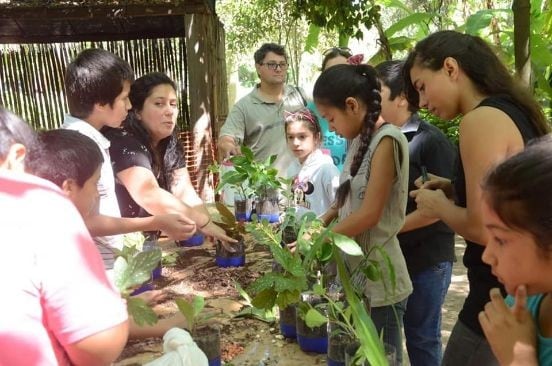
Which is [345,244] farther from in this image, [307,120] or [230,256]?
[307,120]

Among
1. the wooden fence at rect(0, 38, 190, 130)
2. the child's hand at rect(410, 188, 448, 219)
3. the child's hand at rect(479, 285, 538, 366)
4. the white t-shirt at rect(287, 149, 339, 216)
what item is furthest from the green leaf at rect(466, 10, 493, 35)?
the child's hand at rect(479, 285, 538, 366)

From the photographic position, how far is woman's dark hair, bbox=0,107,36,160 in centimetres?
95

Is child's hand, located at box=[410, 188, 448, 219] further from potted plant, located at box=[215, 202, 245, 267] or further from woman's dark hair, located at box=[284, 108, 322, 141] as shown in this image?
woman's dark hair, located at box=[284, 108, 322, 141]

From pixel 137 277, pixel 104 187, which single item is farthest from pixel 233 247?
pixel 137 277

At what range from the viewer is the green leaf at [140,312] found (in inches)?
42.1

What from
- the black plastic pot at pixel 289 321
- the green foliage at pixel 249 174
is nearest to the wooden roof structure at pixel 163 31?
the green foliage at pixel 249 174

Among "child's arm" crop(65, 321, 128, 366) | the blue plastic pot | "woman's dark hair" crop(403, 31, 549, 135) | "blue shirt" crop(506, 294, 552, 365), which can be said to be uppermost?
"woman's dark hair" crop(403, 31, 549, 135)

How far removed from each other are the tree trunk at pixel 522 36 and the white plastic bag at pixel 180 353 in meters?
2.69

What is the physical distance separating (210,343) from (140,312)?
22 centimetres

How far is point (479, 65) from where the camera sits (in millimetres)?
1366

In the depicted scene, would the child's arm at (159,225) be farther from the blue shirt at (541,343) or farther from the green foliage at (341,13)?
the green foliage at (341,13)

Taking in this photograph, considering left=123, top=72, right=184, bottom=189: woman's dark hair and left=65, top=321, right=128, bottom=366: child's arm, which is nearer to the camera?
left=65, top=321, right=128, bottom=366: child's arm

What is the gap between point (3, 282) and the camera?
29.4 inches

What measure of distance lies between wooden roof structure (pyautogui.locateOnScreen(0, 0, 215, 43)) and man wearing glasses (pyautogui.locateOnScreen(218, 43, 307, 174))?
1.31m
